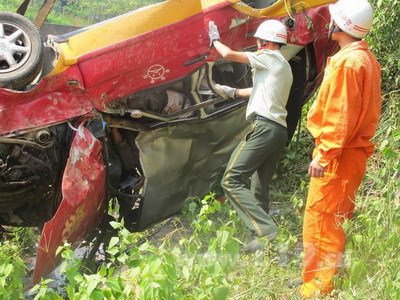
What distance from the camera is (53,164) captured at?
16.0 ft

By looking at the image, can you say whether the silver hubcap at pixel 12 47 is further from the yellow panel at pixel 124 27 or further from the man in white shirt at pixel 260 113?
the man in white shirt at pixel 260 113

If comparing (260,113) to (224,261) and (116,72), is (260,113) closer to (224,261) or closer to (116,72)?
(116,72)

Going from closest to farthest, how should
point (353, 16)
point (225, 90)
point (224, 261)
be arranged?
1. point (224, 261)
2. point (353, 16)
3. point (225, 90)

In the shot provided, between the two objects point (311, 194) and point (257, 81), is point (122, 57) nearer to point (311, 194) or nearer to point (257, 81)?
point (257, 81)

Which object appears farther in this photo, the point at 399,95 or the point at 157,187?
the point at 399,95

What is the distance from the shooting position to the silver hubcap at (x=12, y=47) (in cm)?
468

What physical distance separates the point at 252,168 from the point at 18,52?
1.89m

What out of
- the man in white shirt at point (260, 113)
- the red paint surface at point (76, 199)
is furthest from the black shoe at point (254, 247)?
the red paint surface at point (76, 199)

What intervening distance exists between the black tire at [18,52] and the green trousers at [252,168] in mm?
1591

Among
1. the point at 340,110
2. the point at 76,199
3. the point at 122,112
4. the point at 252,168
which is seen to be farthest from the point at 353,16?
the point at 76,199

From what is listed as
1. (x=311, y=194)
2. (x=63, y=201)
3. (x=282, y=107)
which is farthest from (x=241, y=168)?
(x=63, y=201)

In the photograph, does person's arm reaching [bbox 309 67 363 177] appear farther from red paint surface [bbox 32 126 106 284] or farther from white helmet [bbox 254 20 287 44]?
red paint surface [bbox 32 126 106 284]

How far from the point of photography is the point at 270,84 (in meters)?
5.18

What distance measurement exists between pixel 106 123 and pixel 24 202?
0.82 m
